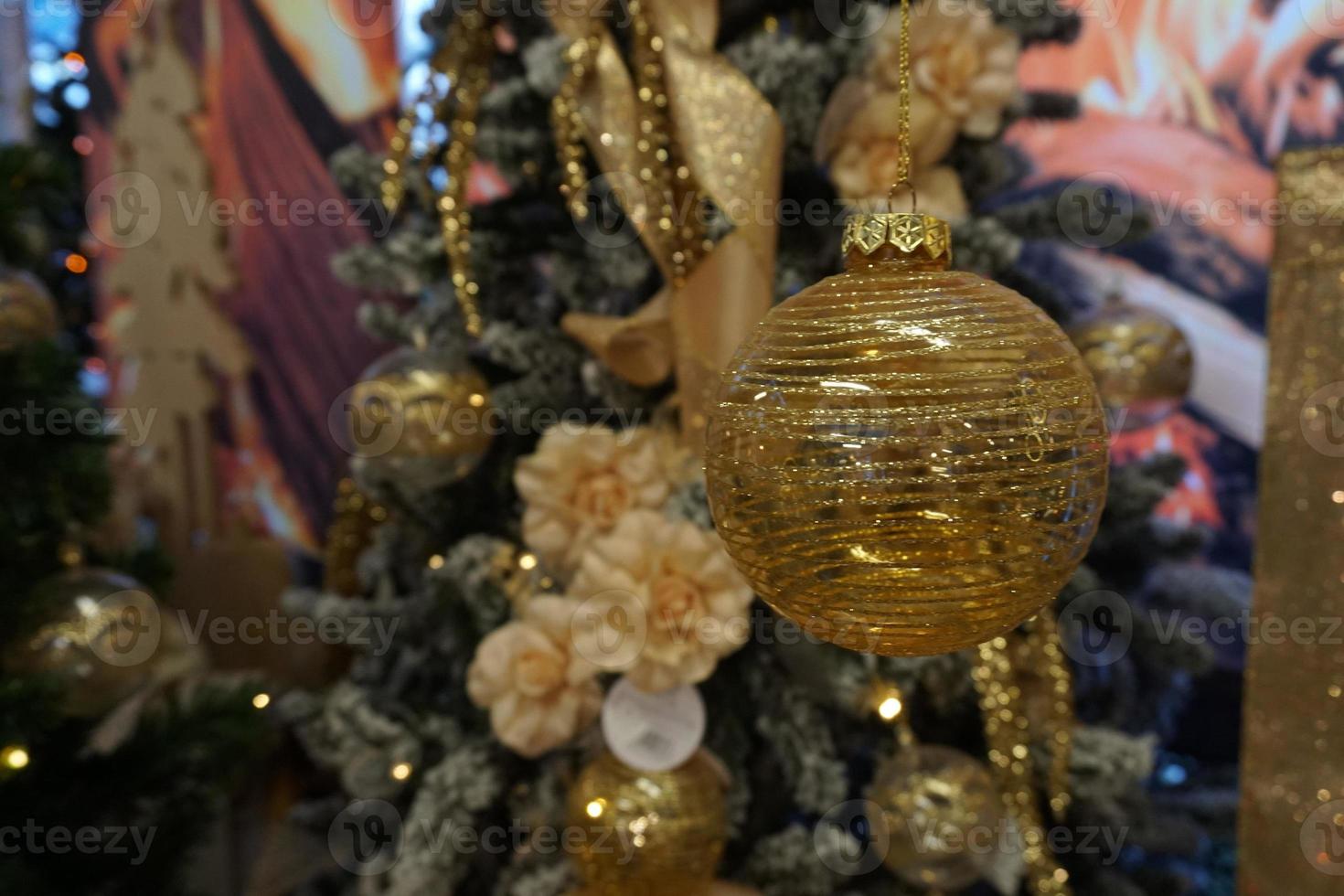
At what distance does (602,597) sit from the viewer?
0.90 m

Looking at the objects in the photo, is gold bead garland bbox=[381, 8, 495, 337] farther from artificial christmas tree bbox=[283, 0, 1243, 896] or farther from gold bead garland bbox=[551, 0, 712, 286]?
gold bead garland bbox=[551, 0, 712, 286]

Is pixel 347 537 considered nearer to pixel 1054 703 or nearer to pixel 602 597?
pixel 602 597

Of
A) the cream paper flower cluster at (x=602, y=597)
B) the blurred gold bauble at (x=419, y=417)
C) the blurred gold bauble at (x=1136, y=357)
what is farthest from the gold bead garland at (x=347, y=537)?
the blurred gold bauble at (x=1136, y=357)

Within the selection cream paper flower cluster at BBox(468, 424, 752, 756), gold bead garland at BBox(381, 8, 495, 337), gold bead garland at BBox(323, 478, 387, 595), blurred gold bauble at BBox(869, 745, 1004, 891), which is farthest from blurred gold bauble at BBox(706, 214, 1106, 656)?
gold bead garland at BBox(323, 478, 387, 595)

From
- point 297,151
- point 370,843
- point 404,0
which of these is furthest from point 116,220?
point 370,843

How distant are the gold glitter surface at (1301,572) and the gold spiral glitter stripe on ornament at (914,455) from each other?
649mm

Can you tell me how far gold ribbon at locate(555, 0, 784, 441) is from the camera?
93 centimetres

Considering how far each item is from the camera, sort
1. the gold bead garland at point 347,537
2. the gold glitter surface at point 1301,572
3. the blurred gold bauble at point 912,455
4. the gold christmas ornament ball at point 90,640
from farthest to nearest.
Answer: the gold bead garland at point 347,537 → the gold christmas ornament ball at point 90,640 → the gold glitter surface at point 1301,572 → the blurred gold bauble at point 912,455

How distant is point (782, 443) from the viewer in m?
0.49

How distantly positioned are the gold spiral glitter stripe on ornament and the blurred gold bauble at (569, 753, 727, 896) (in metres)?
0.47

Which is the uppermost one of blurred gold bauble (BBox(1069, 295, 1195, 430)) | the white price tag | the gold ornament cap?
the gold ornament cap

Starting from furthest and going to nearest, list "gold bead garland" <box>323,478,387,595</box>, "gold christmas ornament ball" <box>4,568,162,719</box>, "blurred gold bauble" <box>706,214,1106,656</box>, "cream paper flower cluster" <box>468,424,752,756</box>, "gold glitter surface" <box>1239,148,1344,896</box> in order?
"gold bead garland" <box>323,478,387,595</box> → "gold christmas ornament ball" <box>4,568,162,719</box> → "gold glitter surface" <box>1239,148,1344,896</box> → "cream paper flower cluster" <box>468,424,752,756</box> → "blurred gold bauble" <box>706,214,1106,656</box>

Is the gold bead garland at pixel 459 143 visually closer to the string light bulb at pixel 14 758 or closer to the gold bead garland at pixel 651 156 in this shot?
the gold bead garland at pixel 651 156

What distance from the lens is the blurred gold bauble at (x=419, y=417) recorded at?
3.46 feet
